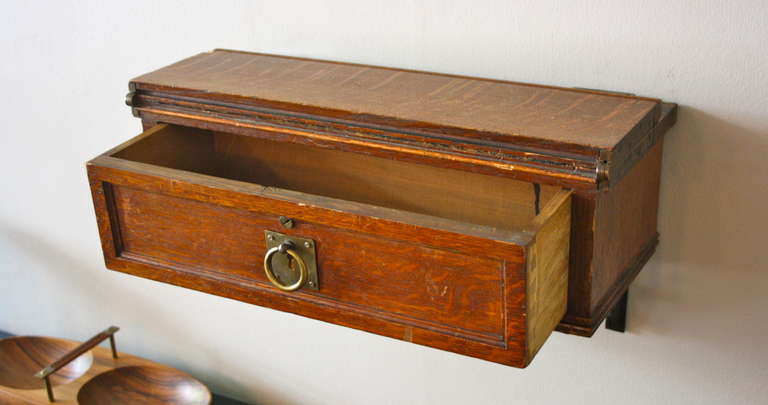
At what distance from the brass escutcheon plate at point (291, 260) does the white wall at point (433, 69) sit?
13.6 inches

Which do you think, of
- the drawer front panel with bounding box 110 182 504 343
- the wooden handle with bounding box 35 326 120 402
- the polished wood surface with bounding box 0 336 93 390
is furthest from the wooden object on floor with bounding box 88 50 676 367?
the polished wood surface with bounding box 0 336 93 390

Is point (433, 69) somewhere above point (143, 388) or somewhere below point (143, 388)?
above

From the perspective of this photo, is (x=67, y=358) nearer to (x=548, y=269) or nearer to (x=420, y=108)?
(x=420, y=108)

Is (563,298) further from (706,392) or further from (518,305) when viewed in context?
(706,392)

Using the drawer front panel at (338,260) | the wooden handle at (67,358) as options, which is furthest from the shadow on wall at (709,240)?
the wooden handle at (67,358)

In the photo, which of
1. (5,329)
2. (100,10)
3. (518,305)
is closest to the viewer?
(518,305)

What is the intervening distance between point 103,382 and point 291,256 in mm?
728

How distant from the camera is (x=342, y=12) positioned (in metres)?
1.21

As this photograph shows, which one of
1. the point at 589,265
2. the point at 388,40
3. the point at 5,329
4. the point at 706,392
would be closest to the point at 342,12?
the point at 388,40

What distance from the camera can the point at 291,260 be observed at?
0.97 meters

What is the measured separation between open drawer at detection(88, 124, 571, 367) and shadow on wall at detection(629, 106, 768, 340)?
170 mm

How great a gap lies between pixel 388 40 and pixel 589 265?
0.43 metres

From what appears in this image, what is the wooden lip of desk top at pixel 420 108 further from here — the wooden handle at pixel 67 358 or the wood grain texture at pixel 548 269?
the wooden handle at pixel 67 358

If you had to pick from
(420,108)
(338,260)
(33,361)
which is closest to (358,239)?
(338,260)
